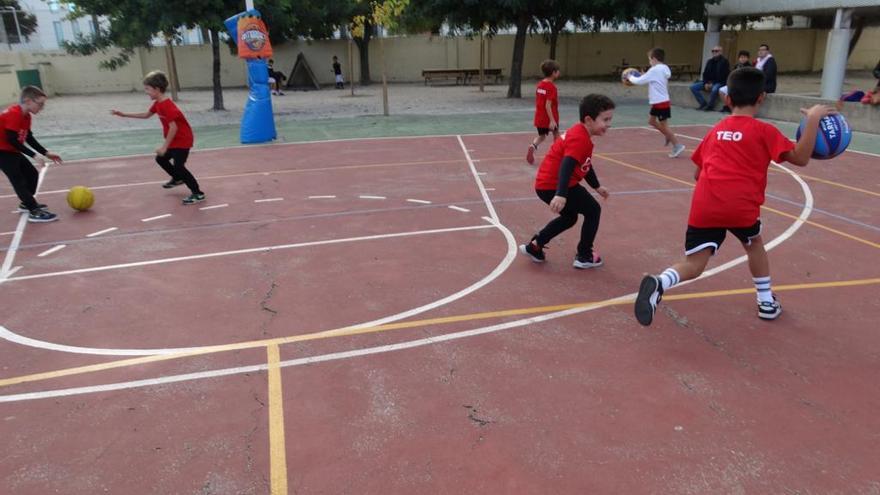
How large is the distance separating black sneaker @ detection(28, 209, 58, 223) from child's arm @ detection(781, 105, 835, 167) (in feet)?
26.7

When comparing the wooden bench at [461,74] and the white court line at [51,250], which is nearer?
the white court line at [51,250]

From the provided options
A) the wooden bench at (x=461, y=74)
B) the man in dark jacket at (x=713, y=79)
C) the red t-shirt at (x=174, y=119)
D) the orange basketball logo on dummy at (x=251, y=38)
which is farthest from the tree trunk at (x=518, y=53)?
the red t-shirt at (x=174, y=119)

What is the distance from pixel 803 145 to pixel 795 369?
1.40 m

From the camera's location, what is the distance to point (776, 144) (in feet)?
13.4

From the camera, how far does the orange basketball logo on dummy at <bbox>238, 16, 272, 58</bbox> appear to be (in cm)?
1381

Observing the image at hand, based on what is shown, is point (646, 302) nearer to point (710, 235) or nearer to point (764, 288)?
point (710, 235)

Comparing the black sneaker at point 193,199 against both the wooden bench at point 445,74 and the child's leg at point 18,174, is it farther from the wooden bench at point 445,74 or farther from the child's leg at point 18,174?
the wooden bench at point 445,74

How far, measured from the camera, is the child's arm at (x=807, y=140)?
155 inches

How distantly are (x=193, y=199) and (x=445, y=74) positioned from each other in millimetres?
25363

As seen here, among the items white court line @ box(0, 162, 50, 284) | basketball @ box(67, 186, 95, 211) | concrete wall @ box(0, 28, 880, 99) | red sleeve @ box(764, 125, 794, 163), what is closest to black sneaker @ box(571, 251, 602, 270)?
red sleeve @ box(764, 125, 794, 163)

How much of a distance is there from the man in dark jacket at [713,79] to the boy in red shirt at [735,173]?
47.2 ft

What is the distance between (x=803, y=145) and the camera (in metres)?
3.97

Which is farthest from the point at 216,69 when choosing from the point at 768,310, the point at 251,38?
the point at 768,310

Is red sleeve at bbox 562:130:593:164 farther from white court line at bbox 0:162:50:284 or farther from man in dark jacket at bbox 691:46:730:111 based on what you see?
man in dark jacket at bbox 691:46:730:111
